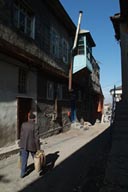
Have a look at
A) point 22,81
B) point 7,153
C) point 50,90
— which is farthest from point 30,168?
point 50,90

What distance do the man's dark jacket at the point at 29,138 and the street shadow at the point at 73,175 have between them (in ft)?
2.71

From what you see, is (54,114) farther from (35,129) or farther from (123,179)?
(123,179)

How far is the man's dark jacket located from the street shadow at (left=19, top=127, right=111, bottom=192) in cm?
83

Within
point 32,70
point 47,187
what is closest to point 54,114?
point 32,70

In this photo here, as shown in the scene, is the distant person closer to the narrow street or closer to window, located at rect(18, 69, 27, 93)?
the narrow street

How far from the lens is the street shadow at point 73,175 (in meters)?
6.46

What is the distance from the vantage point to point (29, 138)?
288 inches

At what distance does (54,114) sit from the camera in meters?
16.2

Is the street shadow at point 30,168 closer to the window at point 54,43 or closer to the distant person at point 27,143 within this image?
the distant person at point 27,143

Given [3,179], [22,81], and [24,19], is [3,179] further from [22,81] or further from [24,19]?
[24,19]

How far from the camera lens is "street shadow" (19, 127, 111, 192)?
6.46 m

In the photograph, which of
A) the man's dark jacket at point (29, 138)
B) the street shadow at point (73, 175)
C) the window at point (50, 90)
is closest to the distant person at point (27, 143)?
the man's dark jacket at point (29, 138)

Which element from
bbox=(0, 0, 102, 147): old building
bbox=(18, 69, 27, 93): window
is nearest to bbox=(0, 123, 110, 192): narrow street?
bbox=(0, 0, 102, 147): old building

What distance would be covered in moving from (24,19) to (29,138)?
738cm
